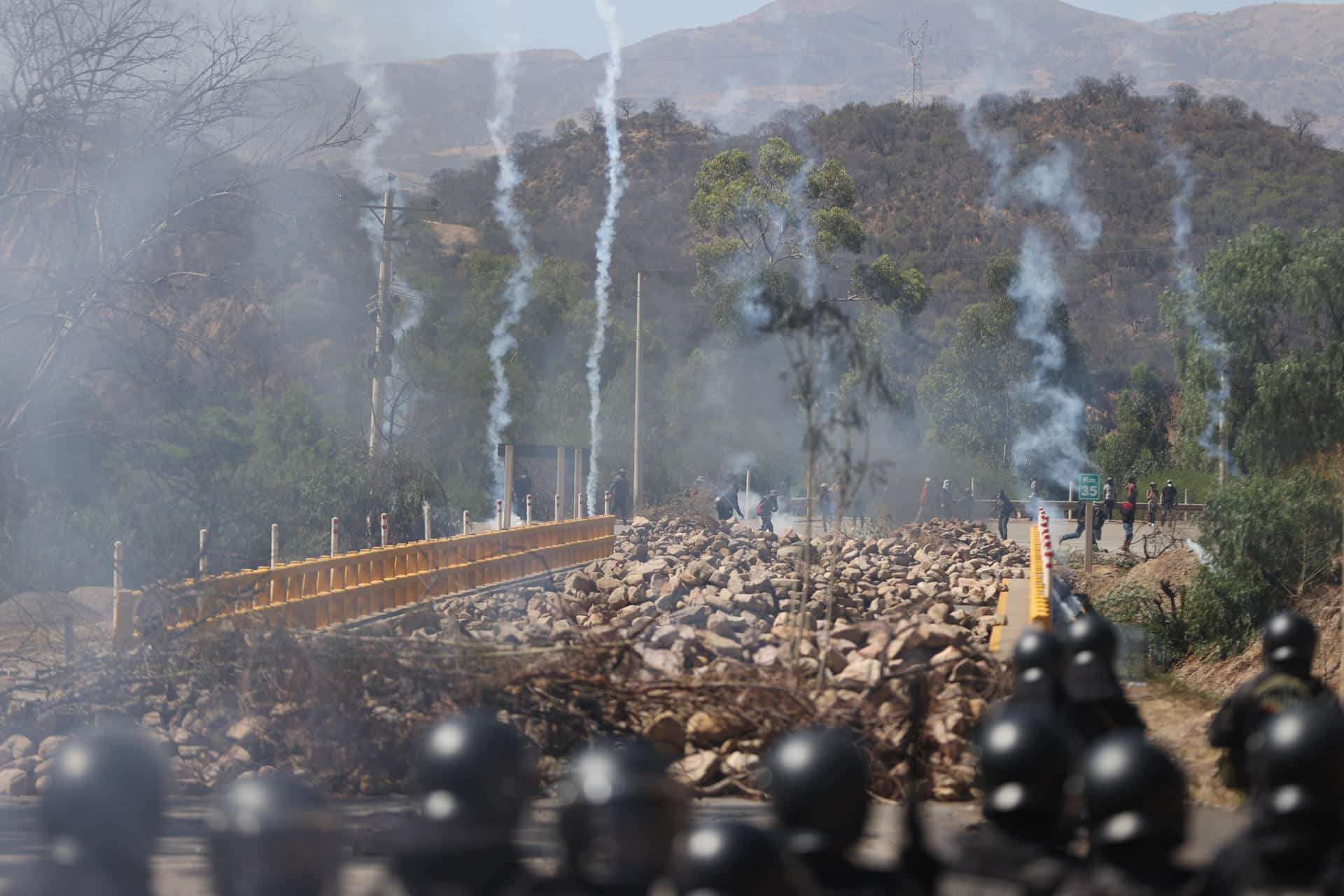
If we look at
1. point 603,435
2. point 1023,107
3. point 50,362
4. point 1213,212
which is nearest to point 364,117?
point 50,362

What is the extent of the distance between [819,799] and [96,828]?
135cm

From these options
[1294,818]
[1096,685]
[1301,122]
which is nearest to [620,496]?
[1096,685]

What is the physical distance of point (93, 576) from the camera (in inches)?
722

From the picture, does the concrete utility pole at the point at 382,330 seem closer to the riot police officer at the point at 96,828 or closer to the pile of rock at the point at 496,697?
the pile of rock at the point at 496,697

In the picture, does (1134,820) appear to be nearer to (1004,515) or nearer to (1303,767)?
(1303,767)

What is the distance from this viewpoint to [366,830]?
24.7 feet

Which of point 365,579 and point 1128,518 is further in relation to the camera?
point 1128,518

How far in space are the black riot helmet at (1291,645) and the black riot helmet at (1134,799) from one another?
2806 millimetres

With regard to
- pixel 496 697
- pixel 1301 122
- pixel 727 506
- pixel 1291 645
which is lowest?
pixel 727 506

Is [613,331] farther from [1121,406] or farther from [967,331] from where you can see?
[1121,406]

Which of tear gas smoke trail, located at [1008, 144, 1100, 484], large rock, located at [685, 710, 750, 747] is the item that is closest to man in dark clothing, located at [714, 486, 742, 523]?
tear gas smoke trail, located at [1008, 144, 1100, 484]

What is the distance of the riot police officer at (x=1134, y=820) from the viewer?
2766 mm

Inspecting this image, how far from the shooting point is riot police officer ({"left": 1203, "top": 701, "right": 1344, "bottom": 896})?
279 cm

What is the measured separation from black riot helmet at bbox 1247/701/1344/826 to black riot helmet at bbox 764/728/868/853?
2.97ft
